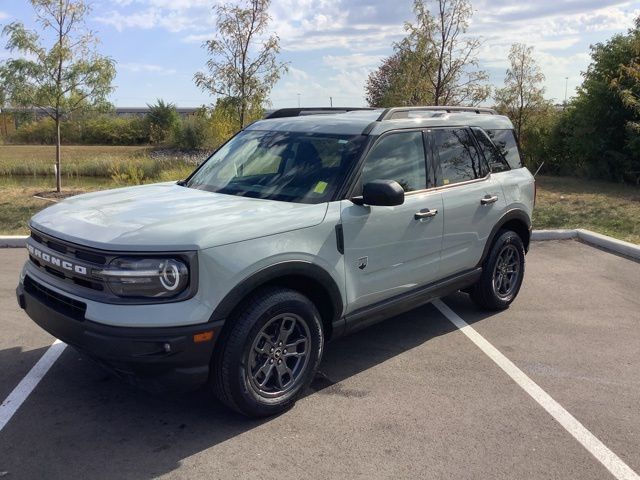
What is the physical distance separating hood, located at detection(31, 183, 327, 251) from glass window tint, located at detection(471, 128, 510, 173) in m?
2.22

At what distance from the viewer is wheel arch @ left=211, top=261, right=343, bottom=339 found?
3273mm

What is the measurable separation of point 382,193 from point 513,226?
2539 mm

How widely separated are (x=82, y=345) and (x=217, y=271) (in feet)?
2.83

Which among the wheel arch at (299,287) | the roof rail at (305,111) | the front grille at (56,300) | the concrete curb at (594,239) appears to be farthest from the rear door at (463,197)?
the concrete curb at (594,239)

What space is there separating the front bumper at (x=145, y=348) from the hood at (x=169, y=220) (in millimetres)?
397

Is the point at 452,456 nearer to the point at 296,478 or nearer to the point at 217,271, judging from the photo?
the point at 296,478

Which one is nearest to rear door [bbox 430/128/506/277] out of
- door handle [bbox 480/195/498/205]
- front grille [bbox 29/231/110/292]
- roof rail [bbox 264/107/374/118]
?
door handle [bbox 480/195/498/205]

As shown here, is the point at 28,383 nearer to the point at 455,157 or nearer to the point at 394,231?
the point at 394,231

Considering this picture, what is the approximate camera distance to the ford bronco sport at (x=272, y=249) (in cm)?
313

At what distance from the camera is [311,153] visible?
4312 mm

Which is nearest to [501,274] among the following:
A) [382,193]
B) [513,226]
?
[513,226]

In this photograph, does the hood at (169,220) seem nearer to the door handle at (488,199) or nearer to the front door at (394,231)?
the front door at (394,231)

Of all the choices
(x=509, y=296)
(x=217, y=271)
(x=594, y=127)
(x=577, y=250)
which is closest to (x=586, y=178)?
(x=594, y=127)

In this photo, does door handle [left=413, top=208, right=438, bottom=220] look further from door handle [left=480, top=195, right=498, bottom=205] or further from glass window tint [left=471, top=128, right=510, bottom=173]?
glass window tint [left=471, top=128, right=510, bottom=173]
